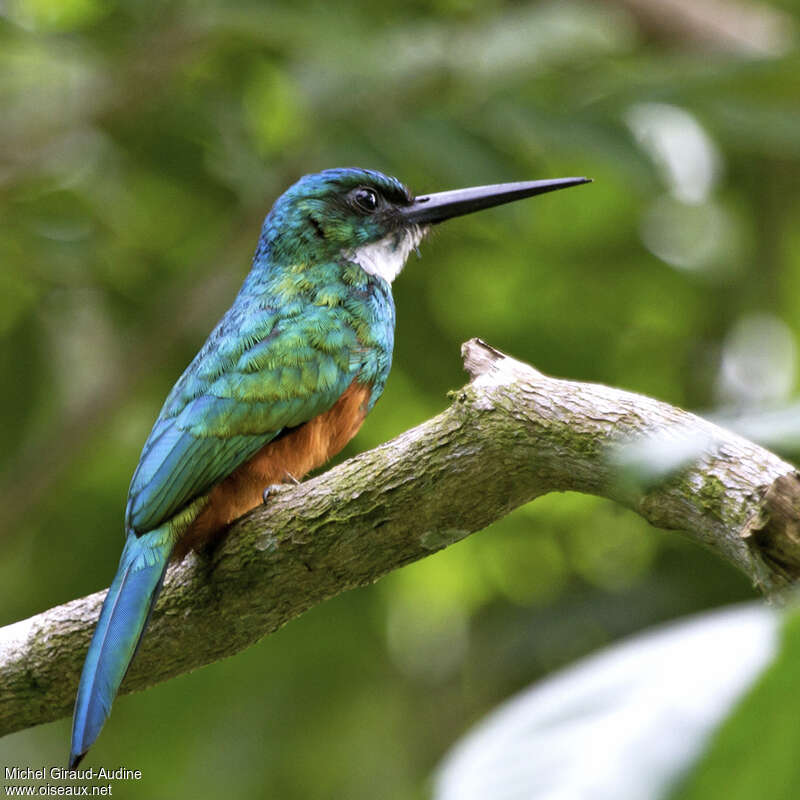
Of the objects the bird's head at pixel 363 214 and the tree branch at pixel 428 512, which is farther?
the bird's head at pixel 363 214

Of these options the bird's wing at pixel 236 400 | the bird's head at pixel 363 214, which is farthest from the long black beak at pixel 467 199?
the bird's wing at pixel 236 400

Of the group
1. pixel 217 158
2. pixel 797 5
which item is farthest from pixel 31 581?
pixel 797 5

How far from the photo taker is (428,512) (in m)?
1.98

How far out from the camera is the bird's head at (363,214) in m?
3.51

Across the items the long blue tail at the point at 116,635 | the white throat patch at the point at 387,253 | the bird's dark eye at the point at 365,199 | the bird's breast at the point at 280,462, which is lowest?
the long blue tail at the point at 116,635

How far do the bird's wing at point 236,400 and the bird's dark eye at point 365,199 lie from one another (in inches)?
31.5

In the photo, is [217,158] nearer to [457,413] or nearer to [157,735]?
[157,735]

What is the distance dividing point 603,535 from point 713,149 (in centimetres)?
136

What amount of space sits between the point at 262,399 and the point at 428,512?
0.76m

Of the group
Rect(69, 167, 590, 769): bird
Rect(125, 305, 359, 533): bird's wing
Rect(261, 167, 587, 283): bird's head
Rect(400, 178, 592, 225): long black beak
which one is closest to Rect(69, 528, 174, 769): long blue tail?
Rect(69, 167, 590, 769): bird

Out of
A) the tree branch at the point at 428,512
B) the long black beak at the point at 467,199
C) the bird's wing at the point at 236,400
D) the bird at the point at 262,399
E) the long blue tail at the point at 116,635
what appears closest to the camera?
the tree branch at the point at 428,512

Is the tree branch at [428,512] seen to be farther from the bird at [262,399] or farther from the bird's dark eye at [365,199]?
the bird's dark eye at [365,199]

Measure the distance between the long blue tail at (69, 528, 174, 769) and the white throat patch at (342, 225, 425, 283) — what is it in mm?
1354

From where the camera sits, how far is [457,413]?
1.93 meters
